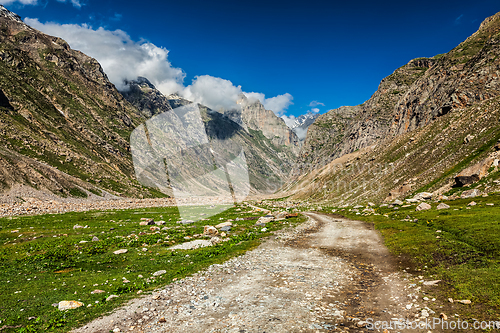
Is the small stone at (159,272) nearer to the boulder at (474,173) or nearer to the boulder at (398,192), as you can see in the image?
the boulder at (474,173)

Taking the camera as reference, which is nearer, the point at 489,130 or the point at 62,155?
the point at 489,130

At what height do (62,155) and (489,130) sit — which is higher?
(489,130)

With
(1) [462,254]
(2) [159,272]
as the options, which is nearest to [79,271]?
(2) [159,272]

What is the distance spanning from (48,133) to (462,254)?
178m

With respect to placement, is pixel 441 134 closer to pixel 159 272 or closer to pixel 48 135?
pixel 159 272

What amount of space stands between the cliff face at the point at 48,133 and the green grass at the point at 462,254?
4111 inches

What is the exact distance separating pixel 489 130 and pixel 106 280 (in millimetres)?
84921

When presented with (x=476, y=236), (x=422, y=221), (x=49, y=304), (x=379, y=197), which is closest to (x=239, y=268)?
(x=49, y=304)

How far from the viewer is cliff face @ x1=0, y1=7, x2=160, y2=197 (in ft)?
316

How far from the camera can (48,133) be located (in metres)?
133

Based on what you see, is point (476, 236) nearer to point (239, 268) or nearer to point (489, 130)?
point (239, 268)

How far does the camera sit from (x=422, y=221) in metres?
32.4

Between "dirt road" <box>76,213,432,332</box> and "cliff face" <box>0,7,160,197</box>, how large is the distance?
9285 centimetres

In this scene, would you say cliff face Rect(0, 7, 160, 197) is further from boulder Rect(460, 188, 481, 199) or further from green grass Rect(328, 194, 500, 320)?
boulder Rect(460, 188, 481, 199)
